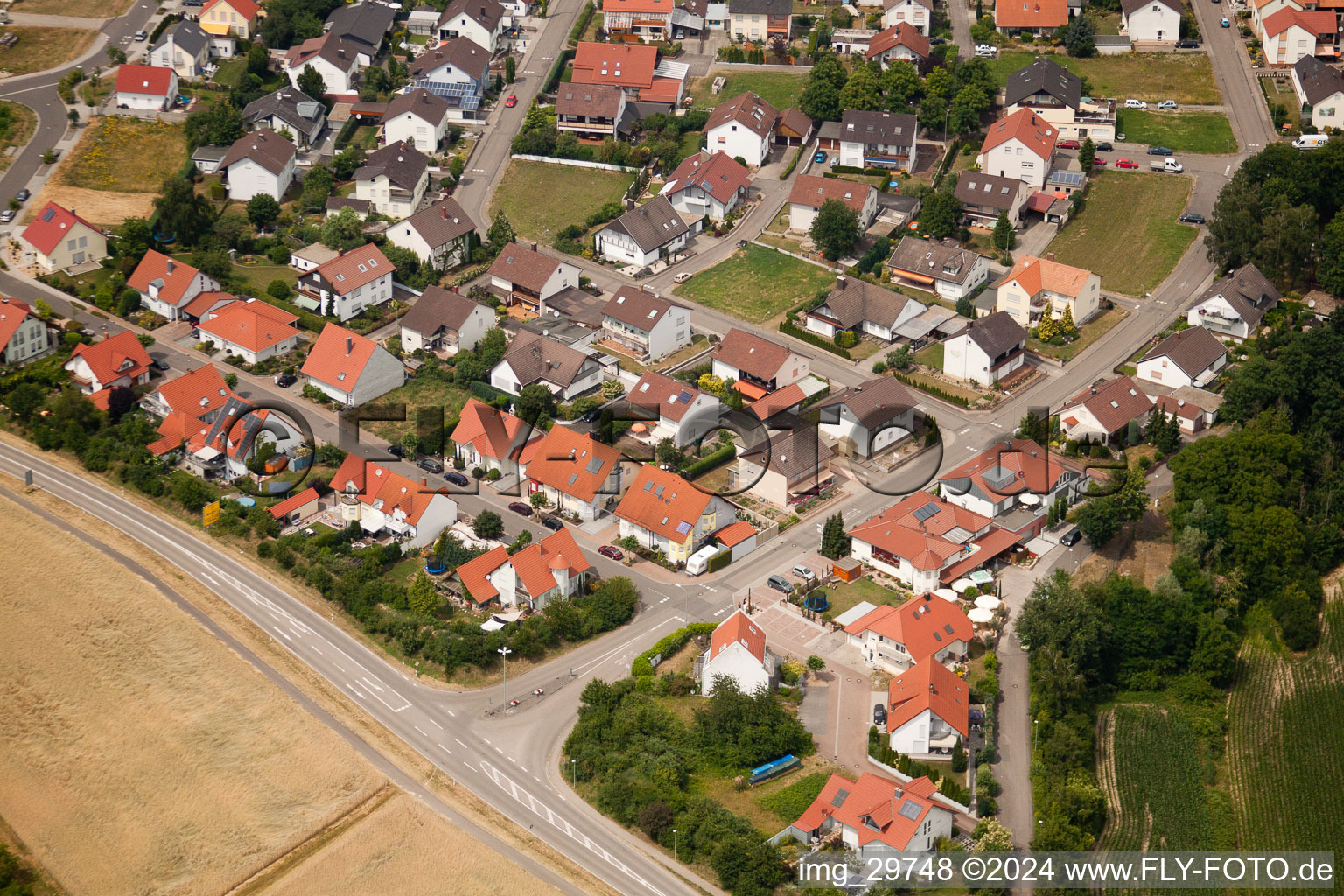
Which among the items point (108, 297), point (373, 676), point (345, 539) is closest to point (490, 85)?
point (108, 297)

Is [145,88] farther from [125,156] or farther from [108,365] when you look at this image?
[108,365]

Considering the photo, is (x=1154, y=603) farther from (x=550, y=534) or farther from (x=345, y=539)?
(x=345, y=539)

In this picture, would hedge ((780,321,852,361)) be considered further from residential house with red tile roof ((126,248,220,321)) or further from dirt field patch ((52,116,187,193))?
dirt field patch ((52,116,187,193))

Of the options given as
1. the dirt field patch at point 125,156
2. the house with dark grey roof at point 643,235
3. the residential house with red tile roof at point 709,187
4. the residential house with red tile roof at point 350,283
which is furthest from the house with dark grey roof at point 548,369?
the dirt field patch at point 125,156

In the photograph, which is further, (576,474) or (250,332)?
(250,332)

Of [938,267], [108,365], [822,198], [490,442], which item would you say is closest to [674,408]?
[490,442]

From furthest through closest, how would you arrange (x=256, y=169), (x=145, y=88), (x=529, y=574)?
(x=145, y=88) < (x=256, y=169) < (x=529, y=574)
